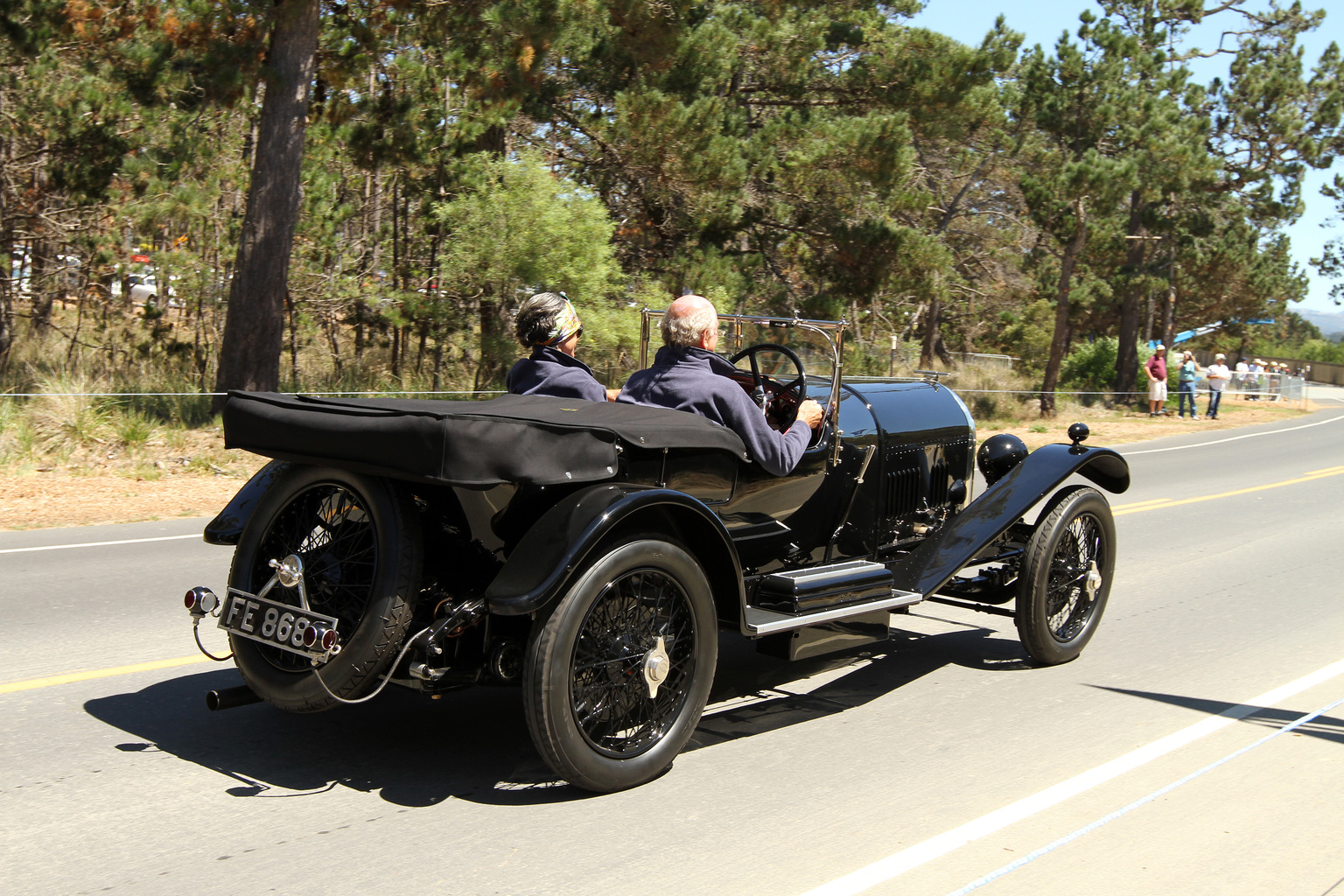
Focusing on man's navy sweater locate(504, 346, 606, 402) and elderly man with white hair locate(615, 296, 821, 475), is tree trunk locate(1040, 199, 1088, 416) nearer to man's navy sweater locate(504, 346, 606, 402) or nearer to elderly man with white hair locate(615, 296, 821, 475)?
elderly man with white hair locate(615, 296, 821, 475)

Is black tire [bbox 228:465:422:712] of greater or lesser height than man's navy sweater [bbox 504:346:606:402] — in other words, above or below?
below

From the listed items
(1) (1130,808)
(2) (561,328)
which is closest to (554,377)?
(2) (561,328)

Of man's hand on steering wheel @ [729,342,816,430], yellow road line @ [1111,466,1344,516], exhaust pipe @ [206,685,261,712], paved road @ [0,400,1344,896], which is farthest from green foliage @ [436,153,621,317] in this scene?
exhaust pipe @ [206,685,261,712]

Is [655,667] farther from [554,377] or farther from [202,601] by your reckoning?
[202,601]

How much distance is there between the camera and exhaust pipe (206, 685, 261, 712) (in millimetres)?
4223

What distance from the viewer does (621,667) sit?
4078 millimetres

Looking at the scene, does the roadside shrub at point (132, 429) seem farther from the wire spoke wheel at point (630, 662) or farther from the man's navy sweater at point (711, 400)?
the wire spoke wheel at point (630, 662)

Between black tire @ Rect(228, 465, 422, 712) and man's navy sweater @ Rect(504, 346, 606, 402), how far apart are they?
1.04 metres

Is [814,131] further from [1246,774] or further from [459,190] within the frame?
[1246,774]

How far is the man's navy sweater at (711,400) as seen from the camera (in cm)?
476

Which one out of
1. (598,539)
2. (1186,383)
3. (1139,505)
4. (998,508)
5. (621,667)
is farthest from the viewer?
(1186,383)

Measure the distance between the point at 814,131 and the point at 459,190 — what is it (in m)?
6.39

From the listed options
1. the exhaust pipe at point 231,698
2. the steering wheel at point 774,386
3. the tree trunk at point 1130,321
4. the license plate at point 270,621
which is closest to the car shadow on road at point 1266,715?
the steering wheel at point 774,386

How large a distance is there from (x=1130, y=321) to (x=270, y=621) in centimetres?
3243
